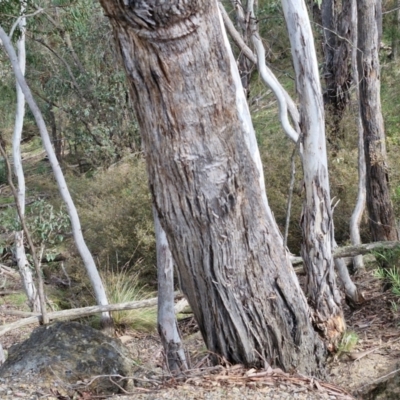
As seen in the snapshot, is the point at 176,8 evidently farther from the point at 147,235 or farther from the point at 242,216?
the point at 147,235

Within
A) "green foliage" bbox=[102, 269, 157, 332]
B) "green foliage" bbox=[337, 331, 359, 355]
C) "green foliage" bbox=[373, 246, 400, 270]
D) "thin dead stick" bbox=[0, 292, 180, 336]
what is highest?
"green foliage" bbox=[373, 246, 400, 270]

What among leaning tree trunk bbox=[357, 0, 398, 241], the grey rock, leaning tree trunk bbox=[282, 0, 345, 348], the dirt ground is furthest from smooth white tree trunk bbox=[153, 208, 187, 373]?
leaning tree trunk bbox=[357, 0, 398, 241]

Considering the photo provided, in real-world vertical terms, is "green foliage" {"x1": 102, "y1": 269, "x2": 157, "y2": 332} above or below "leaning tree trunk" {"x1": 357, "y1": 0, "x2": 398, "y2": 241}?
below

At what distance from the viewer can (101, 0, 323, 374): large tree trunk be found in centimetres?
244

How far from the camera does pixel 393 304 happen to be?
485 cm

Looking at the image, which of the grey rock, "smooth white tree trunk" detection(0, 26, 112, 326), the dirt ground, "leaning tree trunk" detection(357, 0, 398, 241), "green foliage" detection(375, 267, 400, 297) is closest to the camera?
the dirt ground

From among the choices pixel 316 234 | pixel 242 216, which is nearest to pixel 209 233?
pixel 242 216

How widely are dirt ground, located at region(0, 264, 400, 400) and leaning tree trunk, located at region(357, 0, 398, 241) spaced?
602 millimetres

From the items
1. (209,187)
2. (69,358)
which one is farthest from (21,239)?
(209,187)

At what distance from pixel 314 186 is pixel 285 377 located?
57.5 inches

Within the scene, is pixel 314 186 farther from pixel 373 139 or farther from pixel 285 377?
pixel 373 139

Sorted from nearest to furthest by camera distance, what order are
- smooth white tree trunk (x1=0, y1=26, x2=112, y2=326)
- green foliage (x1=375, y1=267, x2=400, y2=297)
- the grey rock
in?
the grey rock, green foliage (x1=375, y1=267, x2=400, y2=297), smooth white tree trunk (x1=0, y1=26, x2=112, y2=326)

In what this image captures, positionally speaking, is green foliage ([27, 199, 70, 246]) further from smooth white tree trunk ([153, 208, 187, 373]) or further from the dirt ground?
smooth white tree trunk ([153, 208, 187, 373])

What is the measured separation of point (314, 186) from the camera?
3979 mm
